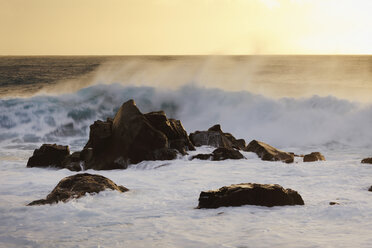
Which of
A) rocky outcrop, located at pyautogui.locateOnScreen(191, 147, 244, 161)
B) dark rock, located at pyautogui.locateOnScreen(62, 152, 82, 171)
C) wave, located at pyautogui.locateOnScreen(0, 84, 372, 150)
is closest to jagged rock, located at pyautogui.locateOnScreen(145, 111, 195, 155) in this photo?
rocky outcrop, located at pyautogui.locateOnScreen(191, 147, 244, 161)

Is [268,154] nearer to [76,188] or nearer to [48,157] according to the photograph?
[48,157]

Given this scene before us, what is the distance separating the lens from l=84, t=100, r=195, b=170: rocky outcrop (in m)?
11.9

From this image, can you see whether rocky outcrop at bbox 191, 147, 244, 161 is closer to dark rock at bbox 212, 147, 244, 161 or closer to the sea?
dark rock at bbox 212, 147, 244, 161

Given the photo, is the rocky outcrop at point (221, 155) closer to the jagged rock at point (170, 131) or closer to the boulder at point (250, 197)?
the jagged rock at point (170, 131)

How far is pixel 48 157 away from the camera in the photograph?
12.4 metres

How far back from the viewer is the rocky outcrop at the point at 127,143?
11.9 meters

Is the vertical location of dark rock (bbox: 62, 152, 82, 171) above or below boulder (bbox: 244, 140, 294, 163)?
below

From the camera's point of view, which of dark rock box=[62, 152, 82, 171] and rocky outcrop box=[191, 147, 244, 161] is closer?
dark rock box=[62, 152, 82, 171]

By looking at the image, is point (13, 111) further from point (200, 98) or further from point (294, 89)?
point (294, 89)

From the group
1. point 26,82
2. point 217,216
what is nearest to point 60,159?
point 217,216

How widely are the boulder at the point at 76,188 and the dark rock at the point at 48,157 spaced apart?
4.52m

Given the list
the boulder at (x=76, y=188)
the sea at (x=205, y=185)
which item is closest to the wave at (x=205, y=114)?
the sea at (x=205, y=185)

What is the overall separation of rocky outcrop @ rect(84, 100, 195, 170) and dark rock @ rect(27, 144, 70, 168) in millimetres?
692

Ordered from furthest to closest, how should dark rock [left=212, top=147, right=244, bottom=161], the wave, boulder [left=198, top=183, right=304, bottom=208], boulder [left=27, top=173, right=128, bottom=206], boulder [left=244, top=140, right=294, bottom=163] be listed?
the wave < boulder [left=244, top=140, right=294, bottom=163] < dark rock [left=212, top=147, right=244, bottom=161] < boulder [left=27, top=173, right=128, bottom=206] < boulder [left=198, top=183, right=304, bottom=208]
